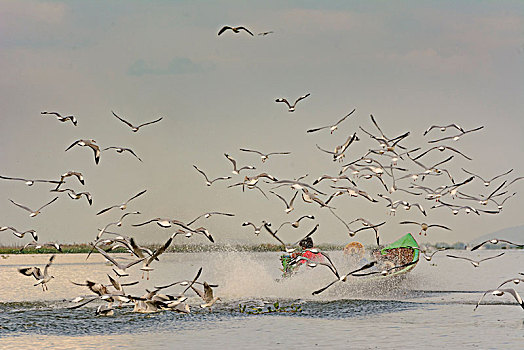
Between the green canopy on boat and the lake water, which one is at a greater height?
the green canopy on boat

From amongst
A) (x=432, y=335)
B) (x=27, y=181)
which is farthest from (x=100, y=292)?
(x=432, y=335)

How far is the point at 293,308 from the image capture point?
A: 36.0 meters

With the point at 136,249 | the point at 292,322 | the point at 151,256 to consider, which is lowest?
the point at 292,322

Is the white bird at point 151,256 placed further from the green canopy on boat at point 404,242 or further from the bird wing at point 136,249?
the green canopy on boat at point 404,242

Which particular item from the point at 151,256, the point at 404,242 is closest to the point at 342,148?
the point at 151,256

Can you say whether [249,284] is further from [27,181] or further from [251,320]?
[27,181]

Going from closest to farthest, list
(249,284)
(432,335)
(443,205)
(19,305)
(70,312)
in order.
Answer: (443,205) < (432,335) < (70,312) < (19,305) < (249,284)

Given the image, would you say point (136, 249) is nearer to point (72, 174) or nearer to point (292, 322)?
point (72, 174)

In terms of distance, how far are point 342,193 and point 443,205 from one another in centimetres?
338

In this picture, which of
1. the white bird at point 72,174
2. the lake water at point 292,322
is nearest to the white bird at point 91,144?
the white bird at point 72,174

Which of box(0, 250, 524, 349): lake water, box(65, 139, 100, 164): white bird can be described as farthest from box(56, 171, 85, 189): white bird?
box(0, 250, 524, 349): lake water

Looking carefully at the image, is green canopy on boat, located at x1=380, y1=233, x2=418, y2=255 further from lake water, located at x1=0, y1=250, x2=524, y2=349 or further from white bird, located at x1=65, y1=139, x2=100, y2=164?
white bird, located at x1=65, y1=139, x2=100, y2=164

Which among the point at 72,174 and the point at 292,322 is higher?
the point at 72,174

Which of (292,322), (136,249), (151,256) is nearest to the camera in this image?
(151,256)
